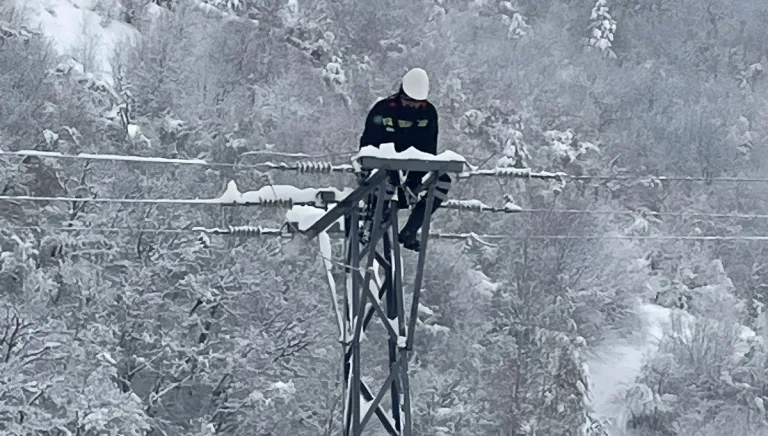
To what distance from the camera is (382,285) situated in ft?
27.2

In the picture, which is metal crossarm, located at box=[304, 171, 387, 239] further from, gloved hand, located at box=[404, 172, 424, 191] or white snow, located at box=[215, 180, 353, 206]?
gloved hand, located at box=[404, 172, 424, 191]

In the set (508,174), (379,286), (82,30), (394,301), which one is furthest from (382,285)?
(82,30)

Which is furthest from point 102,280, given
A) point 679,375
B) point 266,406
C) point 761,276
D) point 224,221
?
point 761,276

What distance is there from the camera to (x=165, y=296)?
24.9 m

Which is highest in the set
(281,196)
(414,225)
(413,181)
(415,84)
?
(415,84)

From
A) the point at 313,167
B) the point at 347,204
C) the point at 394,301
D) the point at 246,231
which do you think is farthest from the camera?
the point at 246,231

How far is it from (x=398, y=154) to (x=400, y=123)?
478mm

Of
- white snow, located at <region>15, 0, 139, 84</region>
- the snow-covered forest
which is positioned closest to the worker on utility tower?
the snow-covered forest

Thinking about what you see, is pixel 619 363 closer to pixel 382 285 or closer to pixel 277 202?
pixel 382 285

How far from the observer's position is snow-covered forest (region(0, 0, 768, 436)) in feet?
77.1

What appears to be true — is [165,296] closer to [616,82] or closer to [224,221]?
[224,221]

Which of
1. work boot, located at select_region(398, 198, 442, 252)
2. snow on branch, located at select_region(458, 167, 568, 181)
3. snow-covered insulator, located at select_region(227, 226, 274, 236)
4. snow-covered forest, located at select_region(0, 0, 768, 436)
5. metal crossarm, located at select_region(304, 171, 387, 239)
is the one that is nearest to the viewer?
metal crossarm, located at select_region(304, 171, 387, 239)

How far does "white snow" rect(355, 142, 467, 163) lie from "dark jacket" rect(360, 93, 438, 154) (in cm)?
30

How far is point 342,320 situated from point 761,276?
1037 inches
